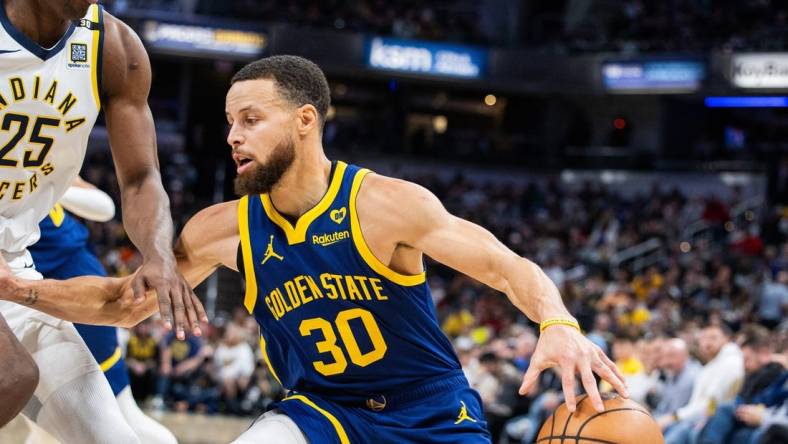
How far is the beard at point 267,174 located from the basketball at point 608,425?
1.24 metres

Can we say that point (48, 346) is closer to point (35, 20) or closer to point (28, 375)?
point (28, 375)

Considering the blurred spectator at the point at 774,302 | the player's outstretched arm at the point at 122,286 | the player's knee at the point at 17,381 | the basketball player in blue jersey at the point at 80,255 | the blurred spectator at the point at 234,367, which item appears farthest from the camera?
the blurred spectator at the point at 234,367

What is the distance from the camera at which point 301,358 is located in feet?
13.1

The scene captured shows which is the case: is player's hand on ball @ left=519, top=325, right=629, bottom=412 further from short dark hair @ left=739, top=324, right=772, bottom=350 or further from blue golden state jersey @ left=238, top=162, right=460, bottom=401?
short dark hair @ left=739, top=324, right=772, bottom=350

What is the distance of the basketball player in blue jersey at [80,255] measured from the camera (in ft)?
17.7

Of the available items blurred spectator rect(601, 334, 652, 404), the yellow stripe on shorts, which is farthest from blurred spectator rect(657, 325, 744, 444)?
the yellow stripe on shorts

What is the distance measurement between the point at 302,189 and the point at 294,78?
0.39 meters

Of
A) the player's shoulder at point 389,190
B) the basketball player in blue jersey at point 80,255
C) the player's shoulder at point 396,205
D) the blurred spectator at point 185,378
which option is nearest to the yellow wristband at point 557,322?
the player's shoulder at point 396,205

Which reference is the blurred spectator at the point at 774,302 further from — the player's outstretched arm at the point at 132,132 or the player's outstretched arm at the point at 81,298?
the player's outstretched arm at the point at 81,298

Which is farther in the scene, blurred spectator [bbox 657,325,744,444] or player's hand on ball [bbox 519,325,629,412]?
blurred spectator [bbox 657,325,744,444]

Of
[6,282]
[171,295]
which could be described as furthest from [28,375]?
[171,295]

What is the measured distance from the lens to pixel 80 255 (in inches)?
223

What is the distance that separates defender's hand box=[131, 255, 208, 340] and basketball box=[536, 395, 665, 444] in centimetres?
121

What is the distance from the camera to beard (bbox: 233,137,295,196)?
3867 millimetres
